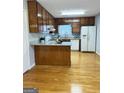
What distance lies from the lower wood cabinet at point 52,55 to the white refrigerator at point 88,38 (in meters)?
3.47

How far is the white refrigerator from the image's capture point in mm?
8547

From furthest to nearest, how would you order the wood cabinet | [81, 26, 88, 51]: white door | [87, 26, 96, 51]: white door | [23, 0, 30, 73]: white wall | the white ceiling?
the wood cabinet < [81, 26, 88, 51]: white door < [87, 26, 96, 51]: white door < the white ceiling < [23, 0, 30, 73]: white wall

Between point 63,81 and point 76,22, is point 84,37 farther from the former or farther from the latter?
point 63,81

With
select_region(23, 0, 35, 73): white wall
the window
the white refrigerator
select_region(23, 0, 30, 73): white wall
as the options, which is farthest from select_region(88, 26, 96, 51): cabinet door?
select_region(23, 0, 30, 73): white wall

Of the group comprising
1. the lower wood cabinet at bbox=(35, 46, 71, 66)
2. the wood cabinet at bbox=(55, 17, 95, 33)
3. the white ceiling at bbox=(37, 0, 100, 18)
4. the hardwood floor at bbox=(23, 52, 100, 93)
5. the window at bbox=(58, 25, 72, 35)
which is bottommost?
the hardwood floor at bbox=(23, 52, 100, 93)

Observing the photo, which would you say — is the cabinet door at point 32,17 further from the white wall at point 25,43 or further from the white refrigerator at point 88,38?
the white refrigerator at point 88,38

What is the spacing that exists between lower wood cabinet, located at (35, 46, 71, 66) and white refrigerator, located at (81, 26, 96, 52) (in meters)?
3.47

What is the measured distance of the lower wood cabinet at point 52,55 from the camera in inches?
216

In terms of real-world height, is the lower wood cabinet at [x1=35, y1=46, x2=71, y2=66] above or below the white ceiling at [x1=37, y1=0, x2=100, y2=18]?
below

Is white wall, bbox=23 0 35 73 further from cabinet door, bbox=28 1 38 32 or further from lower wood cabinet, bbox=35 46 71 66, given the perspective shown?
lower wood cabinet, bbox=35 46 71 66
